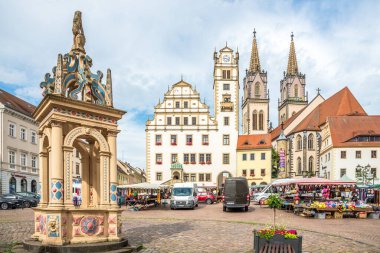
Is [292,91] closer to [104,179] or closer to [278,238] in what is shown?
[104,179]

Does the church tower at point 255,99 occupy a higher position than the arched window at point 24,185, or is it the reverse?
the church tower at point 255,99

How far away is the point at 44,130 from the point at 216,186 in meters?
42.1

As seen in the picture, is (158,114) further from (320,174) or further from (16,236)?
(16,236)

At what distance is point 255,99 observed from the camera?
276 ft

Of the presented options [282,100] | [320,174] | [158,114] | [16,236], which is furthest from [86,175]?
[282,100]

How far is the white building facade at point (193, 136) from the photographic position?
5066cm

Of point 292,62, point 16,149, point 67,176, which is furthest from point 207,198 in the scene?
point 292,62

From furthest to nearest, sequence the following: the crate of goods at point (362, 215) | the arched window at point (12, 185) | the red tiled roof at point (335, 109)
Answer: the red tiled roof at point (335, 109)
the arched window at point (12, 185)
the crate of goods at point (362, 215)

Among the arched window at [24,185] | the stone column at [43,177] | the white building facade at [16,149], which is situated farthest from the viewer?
the arched window at [24,185]

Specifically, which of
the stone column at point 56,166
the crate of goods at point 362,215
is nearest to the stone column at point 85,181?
the stone column at point 56,166

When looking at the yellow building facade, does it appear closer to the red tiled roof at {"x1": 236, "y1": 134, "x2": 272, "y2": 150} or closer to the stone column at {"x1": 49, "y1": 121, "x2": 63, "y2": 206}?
the red tiled roof at {"x1": 236, "y1": 134, "x2": 272, "y2": 150}

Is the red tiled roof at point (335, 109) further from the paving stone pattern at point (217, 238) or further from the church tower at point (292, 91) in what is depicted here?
the paving stone pattern at point (217, 238)

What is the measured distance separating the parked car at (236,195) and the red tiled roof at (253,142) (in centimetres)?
2669

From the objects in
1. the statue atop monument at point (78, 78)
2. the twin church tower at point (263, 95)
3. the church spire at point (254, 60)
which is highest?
the church spire at point (254, 60)
